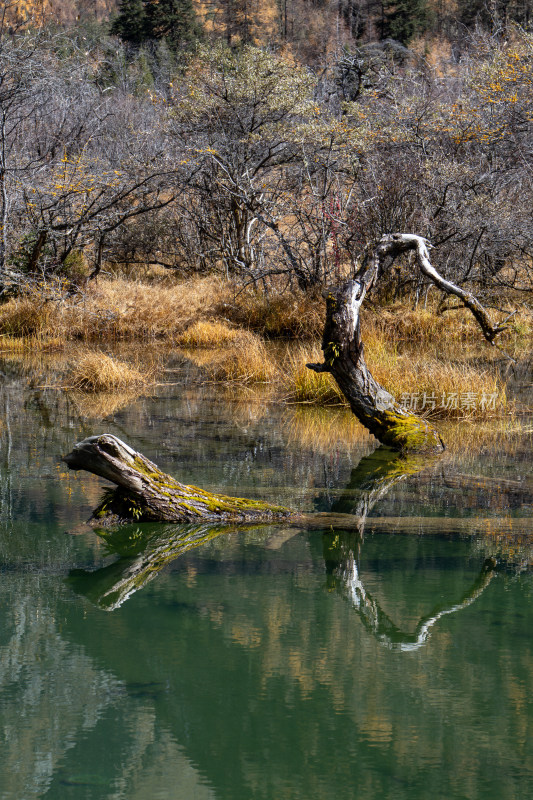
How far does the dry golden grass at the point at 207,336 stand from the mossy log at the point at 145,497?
9.29m

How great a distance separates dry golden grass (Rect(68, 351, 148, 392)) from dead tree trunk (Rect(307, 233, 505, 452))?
4.09 m

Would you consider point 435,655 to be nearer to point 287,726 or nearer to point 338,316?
point 287,726

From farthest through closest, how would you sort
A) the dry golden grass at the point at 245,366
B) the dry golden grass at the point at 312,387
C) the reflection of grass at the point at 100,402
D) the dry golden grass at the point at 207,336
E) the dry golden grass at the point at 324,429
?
the dry golden grass at the point at 207,336 → the dry golden grass at the point at 245,366 → the dry golden grass at the point at 312,387 → the reflection of grass at the point at 100,402 → the dry golden grass at the point at 324,429

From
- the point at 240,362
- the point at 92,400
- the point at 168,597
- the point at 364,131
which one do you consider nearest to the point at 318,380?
the point at 240,362

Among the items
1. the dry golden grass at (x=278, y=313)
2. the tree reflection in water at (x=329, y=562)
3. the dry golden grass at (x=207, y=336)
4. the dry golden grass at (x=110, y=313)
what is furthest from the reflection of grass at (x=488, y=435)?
the dry golden grass at (x=110, y=313)

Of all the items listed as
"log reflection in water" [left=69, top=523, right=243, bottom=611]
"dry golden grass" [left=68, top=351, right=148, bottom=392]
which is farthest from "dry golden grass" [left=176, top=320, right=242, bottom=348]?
"log reflection in water" [left=69, top=523, right=243, bottom=611]

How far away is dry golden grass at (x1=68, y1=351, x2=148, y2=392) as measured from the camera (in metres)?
11.2

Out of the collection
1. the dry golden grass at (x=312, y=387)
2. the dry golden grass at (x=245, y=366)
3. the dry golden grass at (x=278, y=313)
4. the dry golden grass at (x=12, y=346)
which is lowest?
the dry golden grass at (x=12, y=346)

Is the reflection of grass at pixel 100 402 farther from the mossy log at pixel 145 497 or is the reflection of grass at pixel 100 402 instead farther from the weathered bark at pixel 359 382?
the mossy log at pixel 145 497

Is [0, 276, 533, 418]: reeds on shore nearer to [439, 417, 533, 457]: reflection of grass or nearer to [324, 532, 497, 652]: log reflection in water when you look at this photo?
[439, 417, 533, 457]: reflection of grass

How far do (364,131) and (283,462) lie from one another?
11.5 metres

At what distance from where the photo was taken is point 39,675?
12.3ft

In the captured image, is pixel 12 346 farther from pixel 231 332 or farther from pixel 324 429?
pixel 324 429

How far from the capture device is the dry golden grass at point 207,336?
49.6 feet
